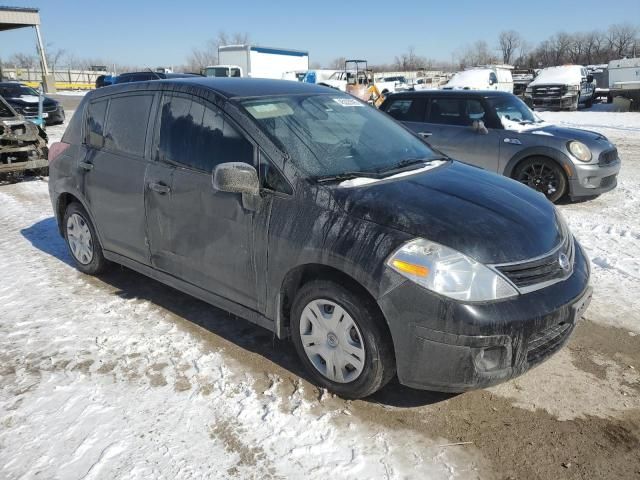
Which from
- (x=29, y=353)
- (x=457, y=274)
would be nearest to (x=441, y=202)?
(x=457, y=274)

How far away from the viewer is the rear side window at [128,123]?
4148 millimetres

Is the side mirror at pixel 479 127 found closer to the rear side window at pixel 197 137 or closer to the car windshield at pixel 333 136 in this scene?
the car windshield at pixel 333 136

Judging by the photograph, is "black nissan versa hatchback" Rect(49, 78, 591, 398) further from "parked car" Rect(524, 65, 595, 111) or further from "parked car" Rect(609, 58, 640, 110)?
"parked car" Rect(609, 58, 640, 110)

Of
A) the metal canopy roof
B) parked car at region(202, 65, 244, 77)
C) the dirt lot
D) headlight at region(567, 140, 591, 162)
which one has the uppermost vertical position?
the metal canopy roof

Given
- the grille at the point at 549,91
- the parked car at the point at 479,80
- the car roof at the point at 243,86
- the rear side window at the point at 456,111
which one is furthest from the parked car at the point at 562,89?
the car roof at the point at 243,86

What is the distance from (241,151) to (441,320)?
1.66 metres

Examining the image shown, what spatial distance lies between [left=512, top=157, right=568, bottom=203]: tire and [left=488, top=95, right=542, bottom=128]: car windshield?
0.74 metres

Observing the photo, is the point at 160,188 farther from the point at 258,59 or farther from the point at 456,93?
the point at 258,59

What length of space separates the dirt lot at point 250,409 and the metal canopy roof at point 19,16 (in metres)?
33.0

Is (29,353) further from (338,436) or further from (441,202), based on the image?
(441,202)

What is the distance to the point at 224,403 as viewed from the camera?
3.10 meters

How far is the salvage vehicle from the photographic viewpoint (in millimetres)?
9570

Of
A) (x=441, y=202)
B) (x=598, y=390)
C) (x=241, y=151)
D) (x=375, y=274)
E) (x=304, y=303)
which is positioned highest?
(x=241, y=151)

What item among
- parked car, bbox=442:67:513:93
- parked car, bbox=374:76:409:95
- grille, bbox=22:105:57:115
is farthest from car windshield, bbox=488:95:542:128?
parked car, bbox=374:76:409:95
